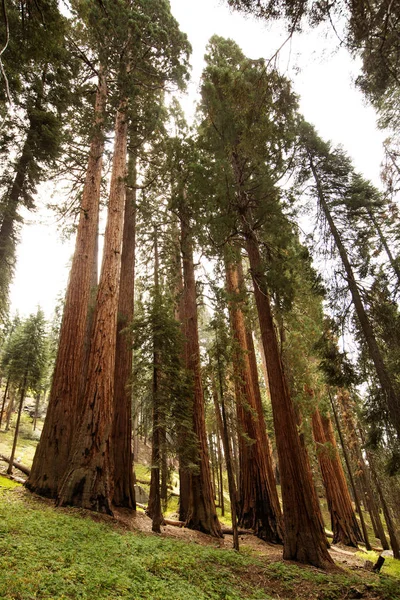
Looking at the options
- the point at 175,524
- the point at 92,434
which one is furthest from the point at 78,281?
the point at 175,524

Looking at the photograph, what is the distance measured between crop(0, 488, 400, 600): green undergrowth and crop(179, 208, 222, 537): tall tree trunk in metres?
2.12

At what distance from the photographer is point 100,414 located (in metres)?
6.51

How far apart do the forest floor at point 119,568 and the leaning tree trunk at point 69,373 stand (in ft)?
1.72

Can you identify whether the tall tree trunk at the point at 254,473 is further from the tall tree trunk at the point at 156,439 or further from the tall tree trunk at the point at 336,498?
the tall tree trunk at the point at 336,498

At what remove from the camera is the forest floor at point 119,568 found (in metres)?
2.93

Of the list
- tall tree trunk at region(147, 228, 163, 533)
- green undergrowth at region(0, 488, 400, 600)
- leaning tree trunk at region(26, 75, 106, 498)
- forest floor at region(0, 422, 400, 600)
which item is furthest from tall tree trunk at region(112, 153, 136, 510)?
green undergrowth at region(0, 488, 400, 600)

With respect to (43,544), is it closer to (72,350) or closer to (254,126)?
(72,350)

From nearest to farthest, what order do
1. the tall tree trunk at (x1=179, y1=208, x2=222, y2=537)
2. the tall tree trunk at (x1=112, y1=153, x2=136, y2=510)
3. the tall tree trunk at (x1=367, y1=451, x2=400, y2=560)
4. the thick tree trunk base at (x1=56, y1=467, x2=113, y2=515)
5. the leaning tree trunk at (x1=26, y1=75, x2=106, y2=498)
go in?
the thick tree trunk base at (x1=56, y1=467, x2=113, y2=515), the leaning tree trunk at (x1=26, y1=75, x2=106, y2=498), the tall tree trunk at (x1=112, y1=153, x2=136, y2=510), the tall tree trunk at (x1=179, y1=208, x2=222, y2=537), the tall tree trunk at (x1=367, y1=451, x2=400, y2=560)

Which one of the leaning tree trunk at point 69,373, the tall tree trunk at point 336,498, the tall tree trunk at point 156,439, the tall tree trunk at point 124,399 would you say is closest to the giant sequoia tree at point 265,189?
the tall tree trunk at point 156,439

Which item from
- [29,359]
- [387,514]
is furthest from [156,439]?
[29,359]

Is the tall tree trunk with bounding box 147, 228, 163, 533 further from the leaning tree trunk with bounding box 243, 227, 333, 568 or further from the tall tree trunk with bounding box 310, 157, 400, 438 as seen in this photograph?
the tall tree trunk with bounding box 310, 157, 400, 438

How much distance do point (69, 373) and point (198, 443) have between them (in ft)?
12.4

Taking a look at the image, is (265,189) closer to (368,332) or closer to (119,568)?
(368,332)

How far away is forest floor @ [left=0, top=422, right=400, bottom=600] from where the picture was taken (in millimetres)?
2934
